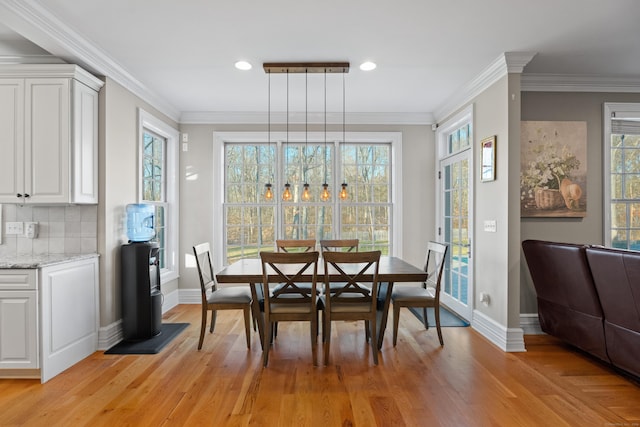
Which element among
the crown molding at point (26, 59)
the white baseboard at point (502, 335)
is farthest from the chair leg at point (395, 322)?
the crown molding at point (26, 59)

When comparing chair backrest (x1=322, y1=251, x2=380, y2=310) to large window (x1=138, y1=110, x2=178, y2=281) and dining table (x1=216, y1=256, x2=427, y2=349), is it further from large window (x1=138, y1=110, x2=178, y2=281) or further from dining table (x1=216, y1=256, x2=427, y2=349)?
large window (x1=138, y1=110, x2=178, y2=281)

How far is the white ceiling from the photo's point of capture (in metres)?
2.51

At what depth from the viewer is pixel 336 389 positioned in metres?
2.57

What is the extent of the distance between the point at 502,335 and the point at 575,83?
8.88 ft

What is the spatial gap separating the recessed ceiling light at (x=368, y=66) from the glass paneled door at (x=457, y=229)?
5.01 ft

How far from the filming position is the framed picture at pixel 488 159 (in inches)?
139

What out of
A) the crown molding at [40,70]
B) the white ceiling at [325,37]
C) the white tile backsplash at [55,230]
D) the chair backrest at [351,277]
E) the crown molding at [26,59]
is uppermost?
the white ceiling at [325,37]

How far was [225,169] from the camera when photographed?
532cm

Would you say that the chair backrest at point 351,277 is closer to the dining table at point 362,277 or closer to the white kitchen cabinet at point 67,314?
the dining table at point 362,277

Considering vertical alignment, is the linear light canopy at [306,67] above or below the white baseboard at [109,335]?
above

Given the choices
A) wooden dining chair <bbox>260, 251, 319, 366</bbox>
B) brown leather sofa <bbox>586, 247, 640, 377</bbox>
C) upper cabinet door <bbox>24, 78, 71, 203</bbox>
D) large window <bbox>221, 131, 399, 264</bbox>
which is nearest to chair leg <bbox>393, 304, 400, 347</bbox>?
wooden dining chair <bbox>260, 251, 319, 366</bbox>

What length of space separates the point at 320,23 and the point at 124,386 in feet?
10.1

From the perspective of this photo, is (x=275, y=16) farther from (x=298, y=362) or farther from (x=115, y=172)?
(x=298, y=362)

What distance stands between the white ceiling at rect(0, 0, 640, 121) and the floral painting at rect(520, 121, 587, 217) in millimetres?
611
